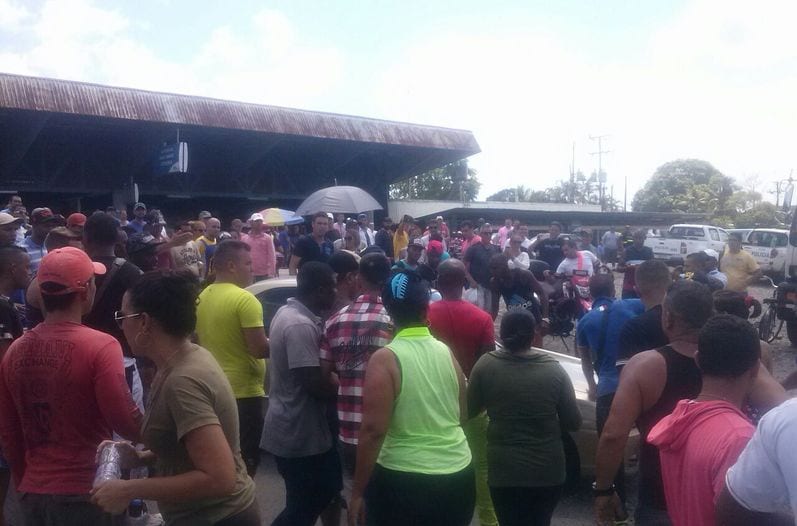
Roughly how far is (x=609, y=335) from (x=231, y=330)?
8.00ft

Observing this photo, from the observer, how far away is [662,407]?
3.13 meters

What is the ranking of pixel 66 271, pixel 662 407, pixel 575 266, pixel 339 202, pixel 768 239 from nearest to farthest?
pixel 66 271, pixel 662 407, pixel 575 266, pixel 339 202, pixel 768 239

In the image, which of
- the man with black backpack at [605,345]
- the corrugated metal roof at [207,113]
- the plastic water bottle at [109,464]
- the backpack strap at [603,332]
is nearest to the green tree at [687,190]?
the corrugated metal roof at [207,113]

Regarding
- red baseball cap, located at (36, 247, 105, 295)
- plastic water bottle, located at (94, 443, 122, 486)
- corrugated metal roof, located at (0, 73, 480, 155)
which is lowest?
plastic water bottle, located at (94, 443, 122, 486)

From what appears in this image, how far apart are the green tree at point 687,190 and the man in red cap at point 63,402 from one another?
59541 mm

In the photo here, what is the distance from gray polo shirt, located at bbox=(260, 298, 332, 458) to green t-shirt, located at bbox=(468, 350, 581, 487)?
2.84 ft

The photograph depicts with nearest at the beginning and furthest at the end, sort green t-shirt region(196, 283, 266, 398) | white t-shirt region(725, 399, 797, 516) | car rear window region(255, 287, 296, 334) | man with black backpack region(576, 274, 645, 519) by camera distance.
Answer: white t-shirt region(725, 399, 797, 516), green t-shirt region(196, 283, 266, 398), man with black backpack region(576, 274, 645, 519), car rear window region(255, 287, 296, 334)

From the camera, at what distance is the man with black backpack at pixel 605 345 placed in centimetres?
450

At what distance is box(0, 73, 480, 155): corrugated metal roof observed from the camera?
15.1m

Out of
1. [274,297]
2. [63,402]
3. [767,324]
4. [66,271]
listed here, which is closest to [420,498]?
[63,402]

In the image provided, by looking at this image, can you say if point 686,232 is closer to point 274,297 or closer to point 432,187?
point 274,297

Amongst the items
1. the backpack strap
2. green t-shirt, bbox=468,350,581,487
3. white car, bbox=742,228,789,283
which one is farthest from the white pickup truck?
green t-shirt, bbox=468,350,581,487

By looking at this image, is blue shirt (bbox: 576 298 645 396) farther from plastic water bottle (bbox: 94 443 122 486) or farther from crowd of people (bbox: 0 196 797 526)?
plastic water bottle (bbox: 94 443 122 486)

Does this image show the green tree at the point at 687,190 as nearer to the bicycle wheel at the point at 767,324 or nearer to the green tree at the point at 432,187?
the green tree at the point at 432,187
